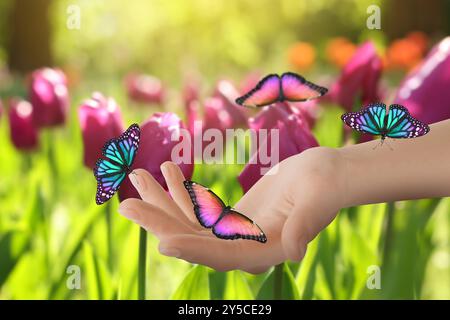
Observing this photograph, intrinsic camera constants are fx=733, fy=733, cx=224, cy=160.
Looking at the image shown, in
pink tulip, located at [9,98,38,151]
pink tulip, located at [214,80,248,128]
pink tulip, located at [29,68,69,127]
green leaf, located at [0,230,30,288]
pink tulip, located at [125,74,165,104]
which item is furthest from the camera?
pink tulip, located at [125,74,165,104]

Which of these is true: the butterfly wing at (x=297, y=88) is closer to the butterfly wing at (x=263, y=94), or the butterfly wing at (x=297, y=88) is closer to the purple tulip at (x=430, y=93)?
the butterfly wing at (x=263, y=94)

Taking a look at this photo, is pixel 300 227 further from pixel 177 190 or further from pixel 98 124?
pixel 98 124

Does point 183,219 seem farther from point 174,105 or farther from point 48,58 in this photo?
point 48,58

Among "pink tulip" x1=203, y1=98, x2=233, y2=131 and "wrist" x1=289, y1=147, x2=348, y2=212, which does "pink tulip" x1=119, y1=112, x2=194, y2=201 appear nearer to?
"wrist" x1=289, y1=147, x2=348, y2=212

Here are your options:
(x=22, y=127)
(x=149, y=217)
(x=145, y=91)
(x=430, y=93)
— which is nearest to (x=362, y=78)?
(x=430, y=93)

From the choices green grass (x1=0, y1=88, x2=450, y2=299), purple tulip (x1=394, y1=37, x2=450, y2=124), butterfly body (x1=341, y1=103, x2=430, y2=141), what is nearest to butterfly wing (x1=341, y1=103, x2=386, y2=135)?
butterfly body (x1=341, y1=103, x2=430, y2=141)

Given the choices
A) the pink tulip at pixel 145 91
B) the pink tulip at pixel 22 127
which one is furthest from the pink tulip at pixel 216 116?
the pink tulip at pixel 145 91
